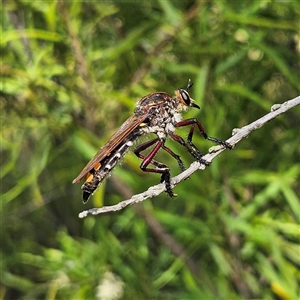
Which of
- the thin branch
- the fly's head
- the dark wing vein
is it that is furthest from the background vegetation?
the thin branch

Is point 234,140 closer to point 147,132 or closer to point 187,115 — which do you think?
point 147,132

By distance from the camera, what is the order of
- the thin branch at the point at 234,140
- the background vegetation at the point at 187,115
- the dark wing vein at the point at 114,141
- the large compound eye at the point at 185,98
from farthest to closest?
the background vegetation at the point at 187,115
the large compound eye at the point at 185,98
the dark wing vein at the point at 114,141
the thin branch at the point at 234,140

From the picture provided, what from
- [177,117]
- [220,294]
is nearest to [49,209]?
[220,294]

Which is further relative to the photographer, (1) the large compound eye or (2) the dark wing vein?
(1) the large compound eye

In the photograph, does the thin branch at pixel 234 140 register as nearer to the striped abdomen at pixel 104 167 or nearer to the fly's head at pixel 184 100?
the striped abdomen at pixel 104 167

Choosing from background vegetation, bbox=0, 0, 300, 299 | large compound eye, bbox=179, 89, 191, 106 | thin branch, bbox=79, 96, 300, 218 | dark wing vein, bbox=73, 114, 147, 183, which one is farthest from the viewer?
background vegetation, bbox=0, 0, 300, 299

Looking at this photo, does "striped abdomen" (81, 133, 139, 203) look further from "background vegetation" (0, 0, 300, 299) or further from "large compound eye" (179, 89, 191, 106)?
"background vegetation" (0, 0, 300, 299)

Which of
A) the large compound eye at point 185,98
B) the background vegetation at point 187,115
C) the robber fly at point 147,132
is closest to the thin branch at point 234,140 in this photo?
the robber fly at point 147,132
